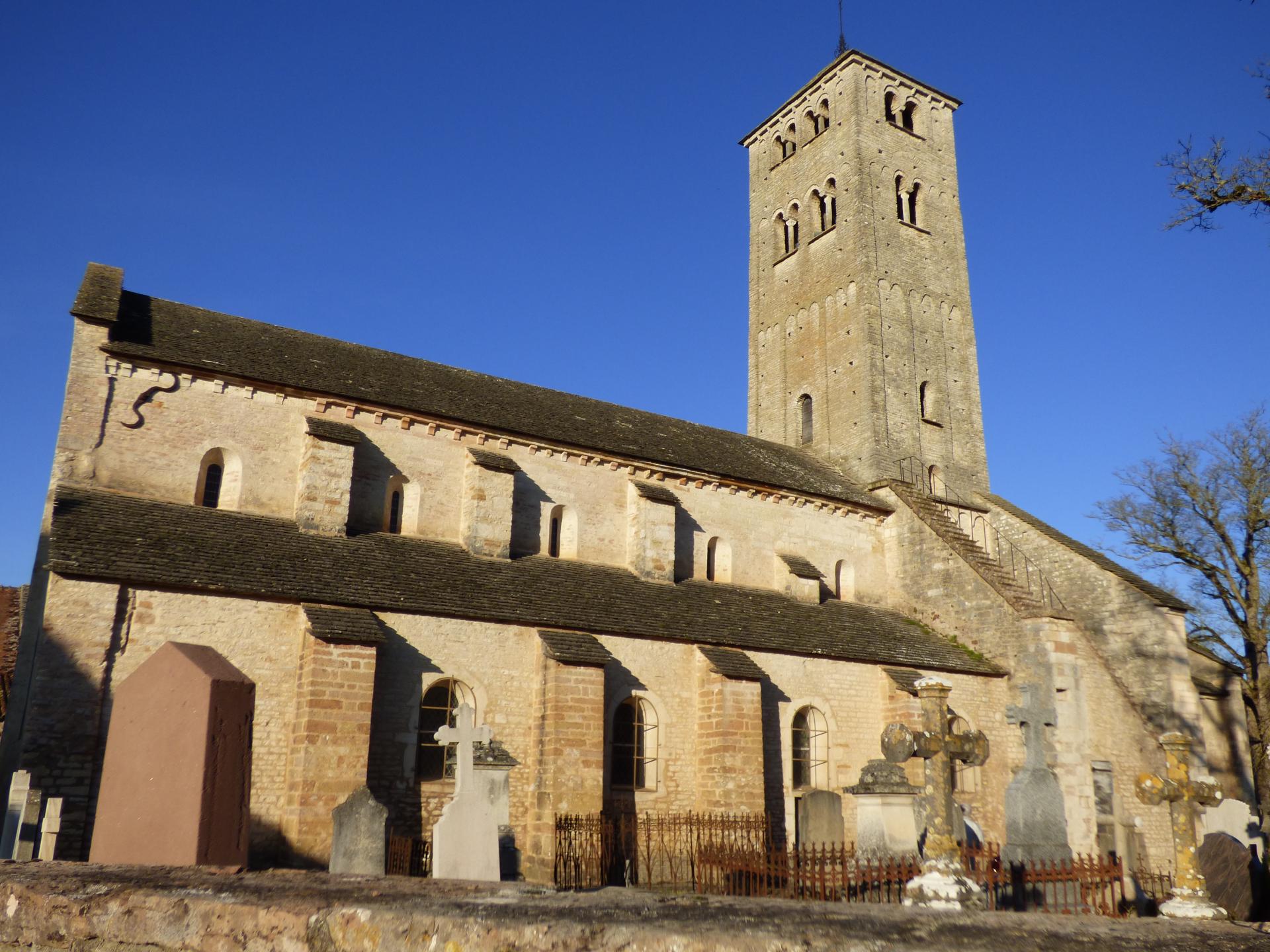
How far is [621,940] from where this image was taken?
3.04 meters

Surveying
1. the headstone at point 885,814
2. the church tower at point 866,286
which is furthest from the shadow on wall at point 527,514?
the church tower at point 866,286

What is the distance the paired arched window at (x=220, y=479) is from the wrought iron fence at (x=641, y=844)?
363 inches

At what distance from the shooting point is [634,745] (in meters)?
19.5

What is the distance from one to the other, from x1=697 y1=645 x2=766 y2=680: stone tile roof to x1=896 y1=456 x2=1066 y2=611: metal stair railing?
37.5 ft

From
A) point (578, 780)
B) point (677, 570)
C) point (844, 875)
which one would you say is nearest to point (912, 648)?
point (677, 570)

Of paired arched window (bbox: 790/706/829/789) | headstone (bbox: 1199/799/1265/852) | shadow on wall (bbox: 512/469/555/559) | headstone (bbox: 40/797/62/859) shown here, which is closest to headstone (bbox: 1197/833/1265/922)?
headstone (bbox: 1199/799/1265/852)

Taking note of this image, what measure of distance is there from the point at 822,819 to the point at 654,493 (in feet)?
30.6

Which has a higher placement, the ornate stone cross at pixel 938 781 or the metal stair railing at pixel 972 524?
the metal stair railing at pixel 972 524

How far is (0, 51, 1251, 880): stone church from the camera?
50.9 feet

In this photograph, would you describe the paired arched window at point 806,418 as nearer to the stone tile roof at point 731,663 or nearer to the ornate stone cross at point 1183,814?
the stone tile roof at point 731,663

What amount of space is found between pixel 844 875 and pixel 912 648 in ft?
45.6

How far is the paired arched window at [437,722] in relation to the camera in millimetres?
16984

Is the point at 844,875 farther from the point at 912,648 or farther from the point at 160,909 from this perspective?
the point at 912,648

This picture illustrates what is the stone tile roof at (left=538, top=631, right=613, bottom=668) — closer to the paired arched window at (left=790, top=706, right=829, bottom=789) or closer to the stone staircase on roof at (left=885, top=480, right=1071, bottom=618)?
the paired arched window at (left=790, top=706, right=829, bottom=789)
